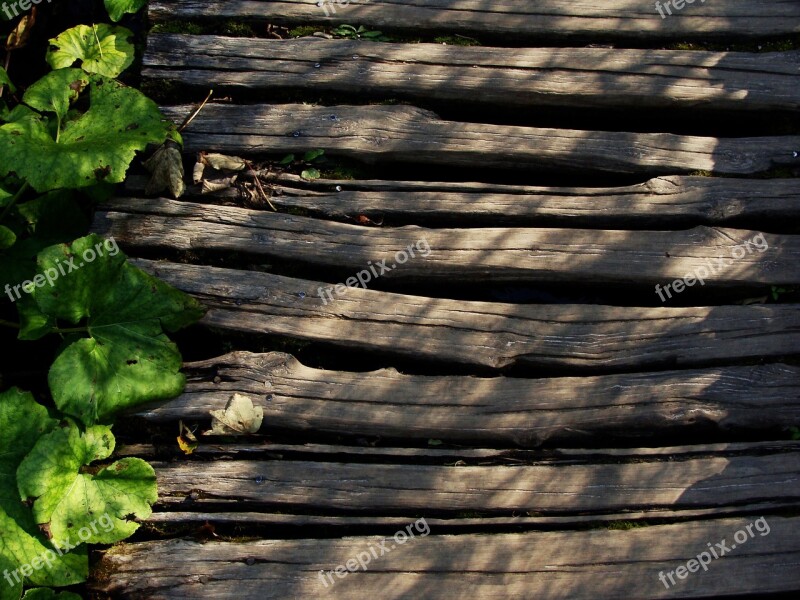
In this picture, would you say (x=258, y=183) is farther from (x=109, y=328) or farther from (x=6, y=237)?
(x=6, y=237)

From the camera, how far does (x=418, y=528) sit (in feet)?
8.71

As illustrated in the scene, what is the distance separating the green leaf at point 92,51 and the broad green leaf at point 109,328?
3.29 feet

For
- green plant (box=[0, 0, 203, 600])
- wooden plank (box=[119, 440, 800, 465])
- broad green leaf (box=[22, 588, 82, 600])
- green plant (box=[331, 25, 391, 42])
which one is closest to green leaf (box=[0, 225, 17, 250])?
green plant (box=[0, 0, 203, 600])

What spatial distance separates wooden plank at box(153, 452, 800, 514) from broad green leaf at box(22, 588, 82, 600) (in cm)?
40

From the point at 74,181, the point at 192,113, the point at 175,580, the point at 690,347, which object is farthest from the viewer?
the point at 192,113

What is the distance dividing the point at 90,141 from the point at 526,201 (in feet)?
5.58

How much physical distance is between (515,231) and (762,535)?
1423 mm

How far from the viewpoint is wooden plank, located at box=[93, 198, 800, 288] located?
2.97 meters

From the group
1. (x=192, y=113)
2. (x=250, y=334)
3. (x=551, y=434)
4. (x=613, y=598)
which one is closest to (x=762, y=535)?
(x=613, y=598)

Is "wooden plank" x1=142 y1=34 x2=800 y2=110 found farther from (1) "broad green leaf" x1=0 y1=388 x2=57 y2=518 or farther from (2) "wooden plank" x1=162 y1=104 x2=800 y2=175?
(1) "broad green leaf" x1=0 y1=388 x2=57 y2=518

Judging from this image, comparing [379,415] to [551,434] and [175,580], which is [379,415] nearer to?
[551,434]

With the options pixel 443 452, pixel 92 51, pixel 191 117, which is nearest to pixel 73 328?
pixel 191 117

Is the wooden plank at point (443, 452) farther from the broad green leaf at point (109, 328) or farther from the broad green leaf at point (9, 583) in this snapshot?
the broad green leaf at point (9, 583)

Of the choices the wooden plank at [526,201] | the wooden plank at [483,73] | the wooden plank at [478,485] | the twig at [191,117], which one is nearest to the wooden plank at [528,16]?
the wooden plank at [483,73]
